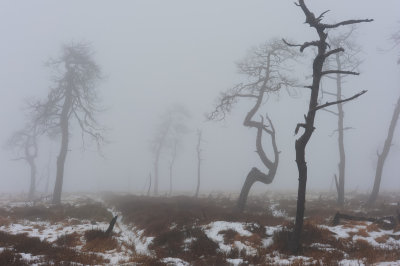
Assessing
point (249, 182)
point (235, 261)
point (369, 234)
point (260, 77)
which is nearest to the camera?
point (235, 261)

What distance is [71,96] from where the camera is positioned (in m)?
22.2

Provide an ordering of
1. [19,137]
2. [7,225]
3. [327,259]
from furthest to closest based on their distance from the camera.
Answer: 1. [19,137]
2. [7,225]
3. [327,259]

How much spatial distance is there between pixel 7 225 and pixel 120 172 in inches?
5753

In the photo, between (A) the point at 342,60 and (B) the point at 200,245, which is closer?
(B) the point at 200,245

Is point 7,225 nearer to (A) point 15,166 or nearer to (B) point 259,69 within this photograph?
(B) point 259,69

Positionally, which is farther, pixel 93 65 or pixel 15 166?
pixel 15 166

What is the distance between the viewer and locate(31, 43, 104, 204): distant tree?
2203 centimetres

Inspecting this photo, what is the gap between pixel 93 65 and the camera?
22906 mm

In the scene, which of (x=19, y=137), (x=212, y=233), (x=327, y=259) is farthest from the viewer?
(x=19, y=137)

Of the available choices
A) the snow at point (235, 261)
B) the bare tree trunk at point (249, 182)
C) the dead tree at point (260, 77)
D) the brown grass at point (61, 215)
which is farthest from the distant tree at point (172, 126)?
the snow at point (235, 261)

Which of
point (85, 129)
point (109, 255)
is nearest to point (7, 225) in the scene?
point (109, 255)

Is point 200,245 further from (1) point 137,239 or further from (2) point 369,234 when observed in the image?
(2) point 369,234

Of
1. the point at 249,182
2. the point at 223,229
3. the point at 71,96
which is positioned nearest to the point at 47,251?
the point at 223,229

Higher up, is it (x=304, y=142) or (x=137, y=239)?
(x=304, y=142)
